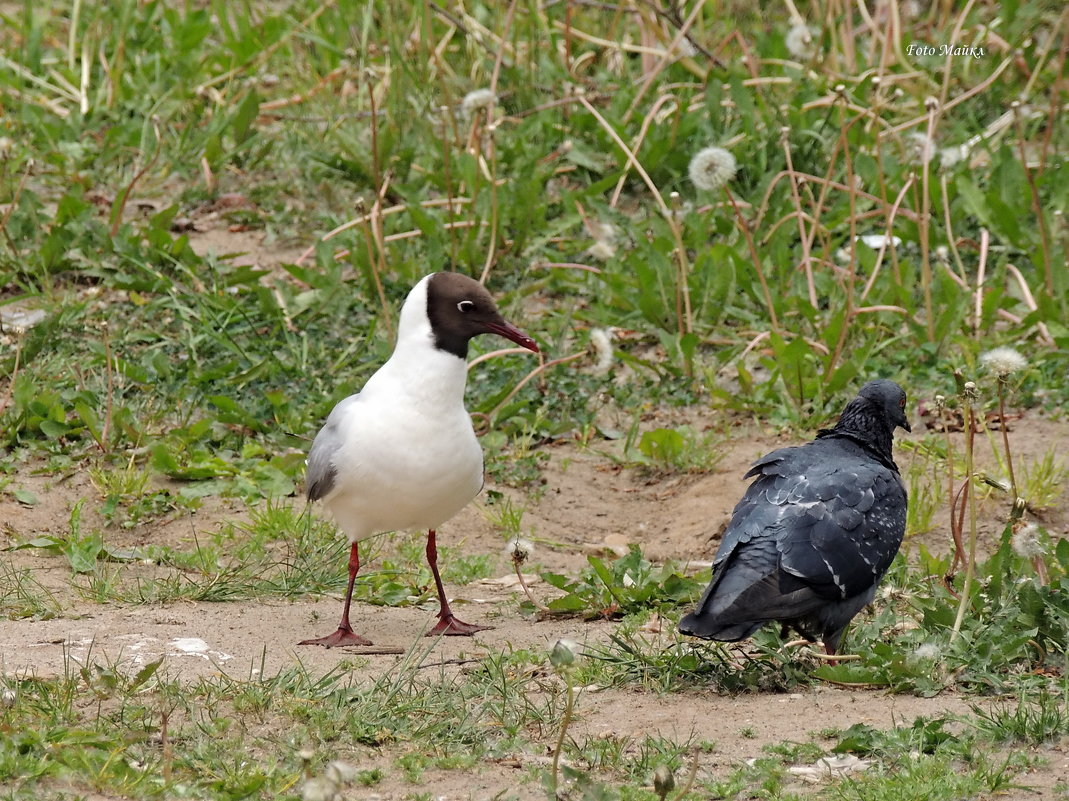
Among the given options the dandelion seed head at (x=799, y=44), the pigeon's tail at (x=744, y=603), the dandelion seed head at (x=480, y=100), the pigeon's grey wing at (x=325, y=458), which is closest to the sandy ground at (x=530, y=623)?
the pigeon's tail at (x=744, y=603)

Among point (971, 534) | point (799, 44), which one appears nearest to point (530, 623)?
point (971, 534)

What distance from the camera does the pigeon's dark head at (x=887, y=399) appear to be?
4.88 m

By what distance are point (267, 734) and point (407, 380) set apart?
1415 mm

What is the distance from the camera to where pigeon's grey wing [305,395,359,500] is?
4750 mm

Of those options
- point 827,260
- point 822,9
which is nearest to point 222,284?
point 827,260

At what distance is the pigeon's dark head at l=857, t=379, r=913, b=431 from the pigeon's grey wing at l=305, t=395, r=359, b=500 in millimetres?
1812

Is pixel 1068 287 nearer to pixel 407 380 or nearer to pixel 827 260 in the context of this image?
pixel 827 260

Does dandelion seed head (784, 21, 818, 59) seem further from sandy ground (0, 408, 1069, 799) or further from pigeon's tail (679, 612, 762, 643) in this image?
pigeon's tail (679, 612, 762, 643)

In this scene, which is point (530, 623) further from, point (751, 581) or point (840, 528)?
point (840, 528)

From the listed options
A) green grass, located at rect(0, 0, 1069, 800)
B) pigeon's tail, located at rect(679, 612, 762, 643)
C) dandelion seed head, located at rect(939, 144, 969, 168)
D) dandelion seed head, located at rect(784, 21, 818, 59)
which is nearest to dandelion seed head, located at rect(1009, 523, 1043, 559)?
green grass, located at rect(0, 0, 1069, 800)

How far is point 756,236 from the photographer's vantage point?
24.8 feet

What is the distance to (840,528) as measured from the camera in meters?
4.35

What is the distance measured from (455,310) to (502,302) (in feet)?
8.04

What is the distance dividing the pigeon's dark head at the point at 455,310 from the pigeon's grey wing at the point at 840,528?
1.20 metres
